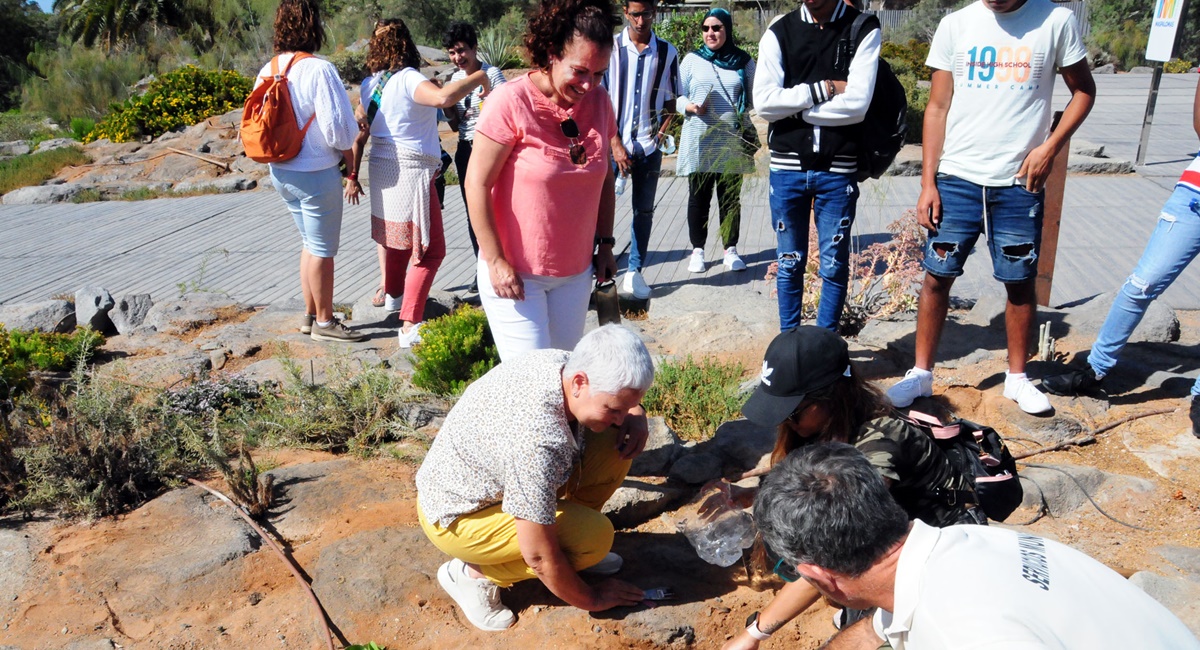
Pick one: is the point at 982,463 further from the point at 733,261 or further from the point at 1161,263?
the point at 733,261

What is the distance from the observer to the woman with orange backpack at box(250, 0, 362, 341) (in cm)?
477

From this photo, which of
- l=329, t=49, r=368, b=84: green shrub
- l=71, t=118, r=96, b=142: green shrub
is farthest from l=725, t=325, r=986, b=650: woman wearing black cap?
l=329, t=49, r=368, b=84: green shrub

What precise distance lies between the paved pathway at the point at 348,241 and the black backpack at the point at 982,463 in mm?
3245

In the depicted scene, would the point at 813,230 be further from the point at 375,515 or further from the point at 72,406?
the point at 72,406

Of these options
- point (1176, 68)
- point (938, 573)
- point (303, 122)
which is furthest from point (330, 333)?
point (1176, 68)

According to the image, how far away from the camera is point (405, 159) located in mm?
5109

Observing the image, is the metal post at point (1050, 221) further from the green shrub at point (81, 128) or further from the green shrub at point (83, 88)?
the green shrub at point (83, 88)

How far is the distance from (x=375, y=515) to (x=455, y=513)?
866mm

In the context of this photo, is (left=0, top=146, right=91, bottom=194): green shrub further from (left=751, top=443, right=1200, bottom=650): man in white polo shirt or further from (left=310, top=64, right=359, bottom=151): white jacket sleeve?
(left=751, top=443, right=1200, bottom=650): man in white polo shirt

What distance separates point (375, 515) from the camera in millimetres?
3496

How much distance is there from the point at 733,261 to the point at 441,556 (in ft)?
12.9

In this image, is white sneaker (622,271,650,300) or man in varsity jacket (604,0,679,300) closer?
man in varsity jacket (604,0,679,300)

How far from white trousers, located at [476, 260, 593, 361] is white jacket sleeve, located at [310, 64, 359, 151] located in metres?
1.99

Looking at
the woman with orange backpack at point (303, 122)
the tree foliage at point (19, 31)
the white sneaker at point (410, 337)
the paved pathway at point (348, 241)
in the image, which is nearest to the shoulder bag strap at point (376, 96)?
the woman with orange backpack at point (303, 122)
